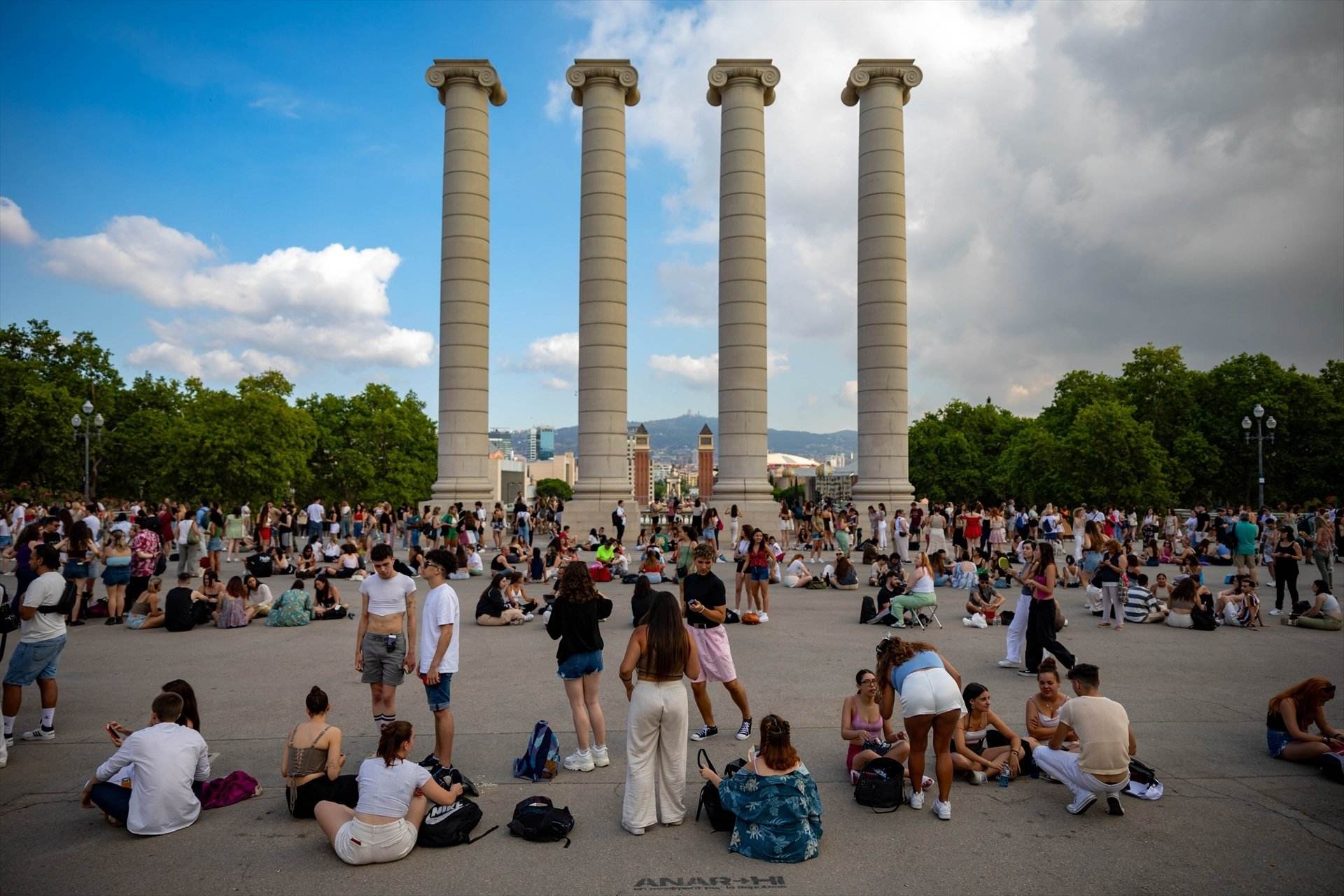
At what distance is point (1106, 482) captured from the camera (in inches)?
2135

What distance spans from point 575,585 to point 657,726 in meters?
1.68

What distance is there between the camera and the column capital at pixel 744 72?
112ft

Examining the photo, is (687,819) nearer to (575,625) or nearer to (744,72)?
(575,625)

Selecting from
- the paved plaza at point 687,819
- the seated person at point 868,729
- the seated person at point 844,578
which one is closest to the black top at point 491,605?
the paved plaza at point 687,819

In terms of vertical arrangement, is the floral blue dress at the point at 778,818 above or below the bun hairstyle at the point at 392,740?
below

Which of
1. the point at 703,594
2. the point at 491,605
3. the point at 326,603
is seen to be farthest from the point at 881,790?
the point at 326,603

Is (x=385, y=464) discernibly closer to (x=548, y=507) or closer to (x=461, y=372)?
(x=548, y=507)

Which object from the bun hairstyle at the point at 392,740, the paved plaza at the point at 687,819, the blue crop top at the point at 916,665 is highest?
the blue crop top at the point at 916,665

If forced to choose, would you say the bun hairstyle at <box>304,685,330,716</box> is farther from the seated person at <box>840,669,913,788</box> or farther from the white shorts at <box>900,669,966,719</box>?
the white shorts at <box>900,669,966,719</box>

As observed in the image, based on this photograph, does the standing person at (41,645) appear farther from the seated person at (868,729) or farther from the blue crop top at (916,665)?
the blue crop top at (916,665)

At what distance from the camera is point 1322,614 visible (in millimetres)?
16547

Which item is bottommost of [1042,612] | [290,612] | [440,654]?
[290,612]

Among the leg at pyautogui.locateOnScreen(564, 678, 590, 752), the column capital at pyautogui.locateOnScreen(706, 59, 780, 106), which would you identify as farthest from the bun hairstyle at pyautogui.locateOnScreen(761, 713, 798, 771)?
the column capital at pyautogui.locateOnScreen(706, 59, 780, 106)

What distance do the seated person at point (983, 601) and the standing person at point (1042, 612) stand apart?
16.5ft
